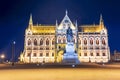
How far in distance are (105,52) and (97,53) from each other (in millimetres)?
3775

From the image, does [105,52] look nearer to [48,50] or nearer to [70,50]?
[48,50]

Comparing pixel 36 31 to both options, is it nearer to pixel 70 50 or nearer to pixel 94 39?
pixel 94 39

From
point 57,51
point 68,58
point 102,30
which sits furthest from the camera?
point 102,30

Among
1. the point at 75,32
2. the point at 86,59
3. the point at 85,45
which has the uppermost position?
the point at 75,32

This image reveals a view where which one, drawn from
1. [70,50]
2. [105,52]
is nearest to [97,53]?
→ [105,52]

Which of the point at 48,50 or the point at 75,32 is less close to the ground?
the point at 75,32

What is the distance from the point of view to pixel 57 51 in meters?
101

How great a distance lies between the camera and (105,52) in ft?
340

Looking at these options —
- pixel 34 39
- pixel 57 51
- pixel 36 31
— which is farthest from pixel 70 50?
pixel 36 31

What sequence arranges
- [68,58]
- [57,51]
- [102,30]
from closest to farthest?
[68,58]
[57,51]
[102,30]

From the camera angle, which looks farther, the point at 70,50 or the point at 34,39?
the point at 34,39

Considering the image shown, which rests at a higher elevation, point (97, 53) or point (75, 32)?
point (75, 32)

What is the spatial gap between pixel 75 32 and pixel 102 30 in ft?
44.4

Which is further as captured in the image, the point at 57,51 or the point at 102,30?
the point at 102,30
